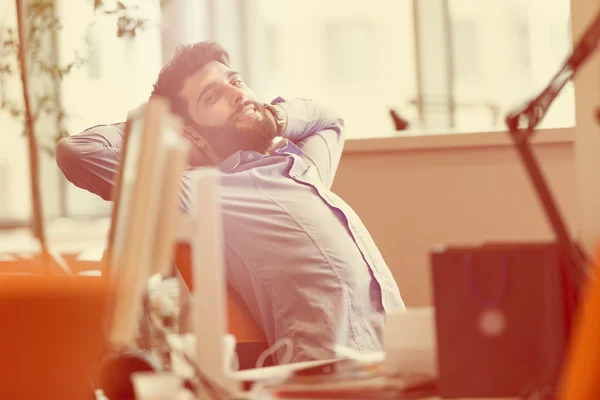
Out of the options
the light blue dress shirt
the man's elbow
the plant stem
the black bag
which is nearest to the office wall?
the light blue dress shirt

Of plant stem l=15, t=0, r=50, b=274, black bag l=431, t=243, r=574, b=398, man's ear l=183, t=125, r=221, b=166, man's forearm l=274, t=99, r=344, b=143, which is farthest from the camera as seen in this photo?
plant stem l=15, t=0, r=50, b=274

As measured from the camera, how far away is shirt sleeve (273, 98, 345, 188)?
2.12 m

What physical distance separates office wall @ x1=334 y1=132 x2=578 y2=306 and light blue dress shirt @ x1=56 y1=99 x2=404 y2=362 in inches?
11.7

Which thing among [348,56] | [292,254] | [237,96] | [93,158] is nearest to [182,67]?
[237,96]

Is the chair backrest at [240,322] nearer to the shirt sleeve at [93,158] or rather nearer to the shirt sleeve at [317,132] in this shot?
the shirt sleeve at [93,158]

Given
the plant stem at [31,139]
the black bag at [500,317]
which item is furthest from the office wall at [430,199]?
the black bag at [500,317]

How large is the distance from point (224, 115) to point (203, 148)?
10 cm

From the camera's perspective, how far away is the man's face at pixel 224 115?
2.04 metres

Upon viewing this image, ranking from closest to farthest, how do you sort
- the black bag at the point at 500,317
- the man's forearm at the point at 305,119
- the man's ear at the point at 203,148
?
the black bag at the point at 500,317 → the man's ear at the point at 203,148 → the man's forearm at the point at 305,119

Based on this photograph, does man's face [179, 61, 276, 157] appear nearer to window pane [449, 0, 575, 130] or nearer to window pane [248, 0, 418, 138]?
window pane [248, 0, 418, 138]

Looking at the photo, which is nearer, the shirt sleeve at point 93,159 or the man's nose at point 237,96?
the shirt sleeve at point 93,159

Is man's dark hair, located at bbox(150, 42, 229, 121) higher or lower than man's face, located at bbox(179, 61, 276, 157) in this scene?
higher

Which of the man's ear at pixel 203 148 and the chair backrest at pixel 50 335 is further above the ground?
the man's ear at pixel 203 148

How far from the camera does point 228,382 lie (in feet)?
3.19
